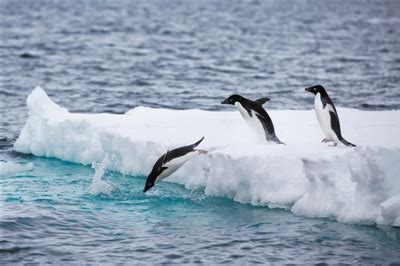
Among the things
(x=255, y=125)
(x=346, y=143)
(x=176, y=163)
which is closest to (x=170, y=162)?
(x=176, y=163)

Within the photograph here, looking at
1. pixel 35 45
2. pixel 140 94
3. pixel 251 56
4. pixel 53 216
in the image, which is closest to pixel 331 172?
pixel 53 216

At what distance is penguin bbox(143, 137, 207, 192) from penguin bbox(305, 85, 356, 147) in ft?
6.90

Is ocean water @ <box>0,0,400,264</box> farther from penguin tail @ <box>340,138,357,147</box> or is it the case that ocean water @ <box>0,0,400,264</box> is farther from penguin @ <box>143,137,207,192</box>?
penguin tail @ <box>340,138,357,147</box>

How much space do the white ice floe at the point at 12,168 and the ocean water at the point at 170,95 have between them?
0.21m

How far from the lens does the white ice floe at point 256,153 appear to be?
1158 centimetres

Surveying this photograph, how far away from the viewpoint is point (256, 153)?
12781 millimetres

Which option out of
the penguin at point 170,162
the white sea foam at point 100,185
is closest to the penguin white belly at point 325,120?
the penguin at point 170,162

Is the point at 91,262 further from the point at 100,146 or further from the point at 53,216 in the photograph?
the point at 100,146

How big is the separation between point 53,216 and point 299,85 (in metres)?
18.9

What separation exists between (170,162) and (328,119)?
9.09ft

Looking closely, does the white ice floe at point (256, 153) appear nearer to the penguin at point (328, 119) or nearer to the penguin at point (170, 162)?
the penguin at point (328, 119)

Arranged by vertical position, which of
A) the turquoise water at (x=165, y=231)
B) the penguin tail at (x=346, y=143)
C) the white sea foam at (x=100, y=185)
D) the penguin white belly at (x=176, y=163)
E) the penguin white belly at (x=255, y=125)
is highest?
the penguin white belly at (x=255, y=125)

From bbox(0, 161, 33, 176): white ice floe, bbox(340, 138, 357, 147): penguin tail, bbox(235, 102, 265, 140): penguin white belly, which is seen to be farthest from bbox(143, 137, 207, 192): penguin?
bbox(0, 161, 33, 176): white ice floe

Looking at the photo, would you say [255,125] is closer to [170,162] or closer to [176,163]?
[176,163]
